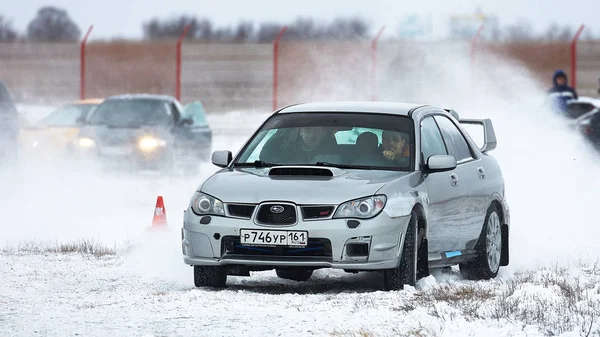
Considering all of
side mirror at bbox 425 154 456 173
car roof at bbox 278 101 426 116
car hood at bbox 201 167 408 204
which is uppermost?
car roof at bbox 278 101 426 116

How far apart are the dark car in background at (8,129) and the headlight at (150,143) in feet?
6.84

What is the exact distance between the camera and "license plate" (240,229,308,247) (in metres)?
8.88

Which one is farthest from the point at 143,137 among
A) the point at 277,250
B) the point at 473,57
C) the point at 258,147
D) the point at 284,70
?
the point at 284,70

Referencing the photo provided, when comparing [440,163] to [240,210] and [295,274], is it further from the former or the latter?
[240,210]

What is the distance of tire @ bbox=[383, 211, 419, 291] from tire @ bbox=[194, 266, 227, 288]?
3.61 ft

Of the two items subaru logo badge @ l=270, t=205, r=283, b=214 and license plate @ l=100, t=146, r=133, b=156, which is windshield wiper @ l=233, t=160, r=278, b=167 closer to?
subaru logo badge @ l=270, t=205, r=283, b=214

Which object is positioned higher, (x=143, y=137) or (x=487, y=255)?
(x=487, y=255)

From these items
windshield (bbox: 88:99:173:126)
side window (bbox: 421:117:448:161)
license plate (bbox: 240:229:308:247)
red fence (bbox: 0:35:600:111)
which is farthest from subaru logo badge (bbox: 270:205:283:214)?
red fence (bbox: 0:35:600:111)

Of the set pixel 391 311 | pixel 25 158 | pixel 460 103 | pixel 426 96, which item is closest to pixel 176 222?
pixel 391 311

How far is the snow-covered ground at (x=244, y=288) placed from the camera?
7.53 metres

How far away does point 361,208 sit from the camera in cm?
890

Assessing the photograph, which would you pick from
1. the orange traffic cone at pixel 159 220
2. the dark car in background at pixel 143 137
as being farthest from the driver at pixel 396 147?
the dark car in background at pixel 143 137

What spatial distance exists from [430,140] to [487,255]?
3.27 feet

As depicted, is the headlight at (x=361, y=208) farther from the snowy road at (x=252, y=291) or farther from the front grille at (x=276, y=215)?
the snowy road at (x=252, y=291)
